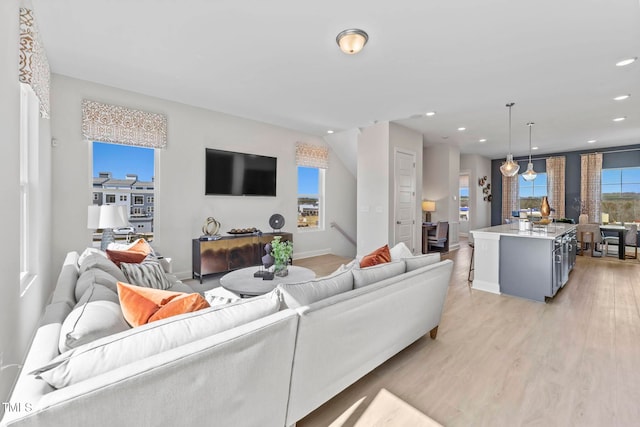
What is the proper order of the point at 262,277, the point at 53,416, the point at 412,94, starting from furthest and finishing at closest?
the point at 412,94, the point at 262,277, the point at 53,416

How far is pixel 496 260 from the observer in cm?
404

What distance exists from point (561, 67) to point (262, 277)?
3.97m

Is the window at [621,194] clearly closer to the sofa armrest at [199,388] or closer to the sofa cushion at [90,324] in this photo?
the sofa armrest at [199,388]

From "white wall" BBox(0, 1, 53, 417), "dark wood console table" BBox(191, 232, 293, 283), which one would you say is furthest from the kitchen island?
"white wall" BBox(0, 1, 53, 417)

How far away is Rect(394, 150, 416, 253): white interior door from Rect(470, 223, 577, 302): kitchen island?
174 cm

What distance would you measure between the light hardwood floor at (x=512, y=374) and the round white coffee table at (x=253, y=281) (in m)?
1.18

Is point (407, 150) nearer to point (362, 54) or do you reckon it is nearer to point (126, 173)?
point (362, 54)

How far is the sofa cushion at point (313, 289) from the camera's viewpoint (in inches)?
60.2

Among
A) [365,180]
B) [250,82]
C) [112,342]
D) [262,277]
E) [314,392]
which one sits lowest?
[314,392]

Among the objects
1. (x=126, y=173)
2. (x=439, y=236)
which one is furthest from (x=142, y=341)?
(x=439, y=236)

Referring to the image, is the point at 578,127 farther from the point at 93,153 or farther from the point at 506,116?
the point at 93,153

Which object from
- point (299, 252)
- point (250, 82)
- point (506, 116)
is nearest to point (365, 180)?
point (299, 252)

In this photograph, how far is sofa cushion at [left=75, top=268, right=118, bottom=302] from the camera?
5.35 feet

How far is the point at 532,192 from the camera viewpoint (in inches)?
360
